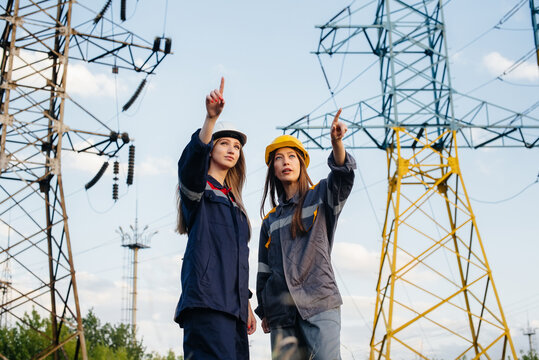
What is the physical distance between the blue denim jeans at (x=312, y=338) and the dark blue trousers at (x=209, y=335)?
0.26 metres

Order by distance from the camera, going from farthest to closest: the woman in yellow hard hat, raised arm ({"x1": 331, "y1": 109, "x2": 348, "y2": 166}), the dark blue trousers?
raised arm ({"x1": 331, "y1": 109, "x2": 348, "y2": 166}) < the woman in yellow hard hat < the dark blue trousers

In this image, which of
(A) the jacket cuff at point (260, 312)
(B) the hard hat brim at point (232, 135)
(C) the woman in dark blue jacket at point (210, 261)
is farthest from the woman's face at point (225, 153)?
(A) the jacket cuff at point (260, 312)

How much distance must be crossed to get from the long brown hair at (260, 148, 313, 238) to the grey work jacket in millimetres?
30

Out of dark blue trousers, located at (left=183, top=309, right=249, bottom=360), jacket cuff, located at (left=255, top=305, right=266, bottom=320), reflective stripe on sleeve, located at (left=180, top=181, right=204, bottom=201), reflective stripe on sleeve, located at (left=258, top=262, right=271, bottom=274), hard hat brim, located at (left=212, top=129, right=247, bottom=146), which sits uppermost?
hard hat brim, located at (left=212, top=129, right=247, bottom=146)

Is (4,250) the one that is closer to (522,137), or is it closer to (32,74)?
(32,74)

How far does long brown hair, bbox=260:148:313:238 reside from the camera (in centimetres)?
334

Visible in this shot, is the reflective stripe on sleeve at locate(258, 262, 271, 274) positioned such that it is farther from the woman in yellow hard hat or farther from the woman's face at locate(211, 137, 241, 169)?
the woman's face at locate(211, 137, 241, 169)

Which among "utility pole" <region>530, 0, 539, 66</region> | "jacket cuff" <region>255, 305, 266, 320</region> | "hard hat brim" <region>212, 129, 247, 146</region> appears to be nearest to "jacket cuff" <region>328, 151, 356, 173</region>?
"hard hat brim" <region>212, 129, 247, 146</region>

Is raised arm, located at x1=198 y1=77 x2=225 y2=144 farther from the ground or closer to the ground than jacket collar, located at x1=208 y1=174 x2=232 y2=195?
farther from the ground

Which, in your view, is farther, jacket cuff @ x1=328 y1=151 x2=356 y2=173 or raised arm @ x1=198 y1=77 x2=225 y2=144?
jacket cuff @ x1=328 y1=151 x2=356 y2=173

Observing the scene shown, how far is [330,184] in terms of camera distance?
3.31m

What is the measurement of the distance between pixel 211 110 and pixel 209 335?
97cm

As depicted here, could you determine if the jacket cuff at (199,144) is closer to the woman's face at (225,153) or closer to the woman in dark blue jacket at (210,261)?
the woman in dark blue jacket at (210,261)

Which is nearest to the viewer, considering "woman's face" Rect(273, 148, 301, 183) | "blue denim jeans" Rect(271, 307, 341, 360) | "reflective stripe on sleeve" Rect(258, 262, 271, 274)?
"blue denim jeans" Rect(271, 307, 341, 360)
